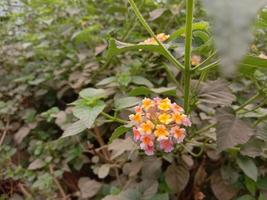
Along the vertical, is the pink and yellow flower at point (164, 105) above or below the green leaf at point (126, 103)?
above

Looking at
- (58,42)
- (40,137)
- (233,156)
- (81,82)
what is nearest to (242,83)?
(233,156)

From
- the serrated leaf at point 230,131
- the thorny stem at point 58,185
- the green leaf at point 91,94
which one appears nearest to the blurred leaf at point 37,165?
the thorny stem at point 58,185

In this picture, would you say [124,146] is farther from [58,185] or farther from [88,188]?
[58,185]

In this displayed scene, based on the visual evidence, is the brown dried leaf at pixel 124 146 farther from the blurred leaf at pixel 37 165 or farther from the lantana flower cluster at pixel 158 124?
the blurred leaf at pixel 37 165

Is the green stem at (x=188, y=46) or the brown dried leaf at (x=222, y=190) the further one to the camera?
the brown dried leaf at (x=222, y=190)

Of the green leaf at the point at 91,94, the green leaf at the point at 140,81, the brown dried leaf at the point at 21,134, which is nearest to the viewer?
the green leaf at the point at 91,94

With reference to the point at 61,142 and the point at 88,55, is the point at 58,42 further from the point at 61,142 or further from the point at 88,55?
the point at 61,142
